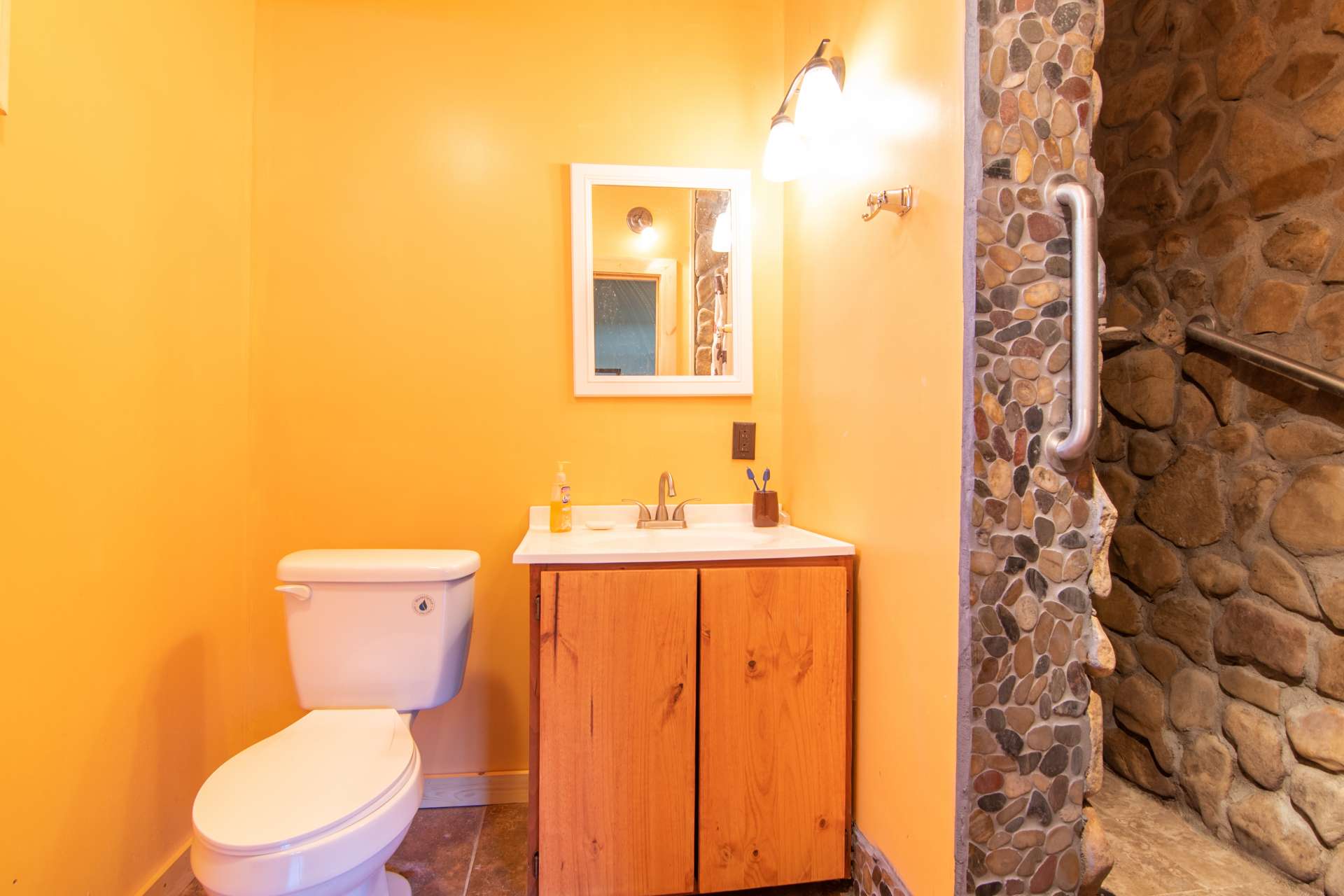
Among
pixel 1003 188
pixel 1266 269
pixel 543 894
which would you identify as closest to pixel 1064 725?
pixel 1003 188

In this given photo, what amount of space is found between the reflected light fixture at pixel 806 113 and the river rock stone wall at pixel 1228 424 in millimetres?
978

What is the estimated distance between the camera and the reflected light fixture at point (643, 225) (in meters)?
1.72

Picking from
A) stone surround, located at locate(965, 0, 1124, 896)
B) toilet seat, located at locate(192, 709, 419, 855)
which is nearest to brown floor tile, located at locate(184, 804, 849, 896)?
toilet seat, located at locate(192, 709, 419, 855)

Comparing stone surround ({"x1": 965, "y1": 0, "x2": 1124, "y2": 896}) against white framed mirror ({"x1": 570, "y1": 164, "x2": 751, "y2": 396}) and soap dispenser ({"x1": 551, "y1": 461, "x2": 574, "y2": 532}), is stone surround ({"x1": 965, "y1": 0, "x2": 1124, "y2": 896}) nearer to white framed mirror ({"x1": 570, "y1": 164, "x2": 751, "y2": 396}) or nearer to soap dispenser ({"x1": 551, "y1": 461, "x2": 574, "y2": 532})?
white framed mirror ({"x1": 570, "y1": 164, "x2": 751, "y2": 396})

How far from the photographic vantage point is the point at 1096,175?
0.97m

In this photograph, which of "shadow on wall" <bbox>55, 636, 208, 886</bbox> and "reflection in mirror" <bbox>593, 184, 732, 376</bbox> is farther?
"reflection in mirror" <bbox>593, 184, 732, 376</bbox>

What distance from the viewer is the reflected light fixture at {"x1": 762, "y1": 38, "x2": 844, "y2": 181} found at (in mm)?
1362

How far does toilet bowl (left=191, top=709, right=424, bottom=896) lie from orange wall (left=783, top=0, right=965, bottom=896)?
3.24 ft

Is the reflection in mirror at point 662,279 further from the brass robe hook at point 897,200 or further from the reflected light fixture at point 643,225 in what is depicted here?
the brass robe hook at point 897,200

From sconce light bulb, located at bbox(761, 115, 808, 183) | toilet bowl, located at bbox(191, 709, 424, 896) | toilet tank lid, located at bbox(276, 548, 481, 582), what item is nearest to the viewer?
toilet bowl, located at bbox(191, 709, 424, 896)

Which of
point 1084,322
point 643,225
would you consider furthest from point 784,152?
point 1084,322

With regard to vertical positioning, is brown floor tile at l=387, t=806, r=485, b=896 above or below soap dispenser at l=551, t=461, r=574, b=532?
below

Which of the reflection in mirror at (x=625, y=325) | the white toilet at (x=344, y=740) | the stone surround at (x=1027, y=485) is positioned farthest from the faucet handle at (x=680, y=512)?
the stone surround at (x=1027, y=485)

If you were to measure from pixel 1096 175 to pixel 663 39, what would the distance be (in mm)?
1387
